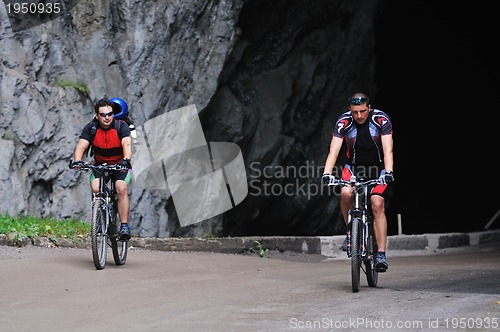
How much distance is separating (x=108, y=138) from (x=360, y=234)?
3279 millimetres

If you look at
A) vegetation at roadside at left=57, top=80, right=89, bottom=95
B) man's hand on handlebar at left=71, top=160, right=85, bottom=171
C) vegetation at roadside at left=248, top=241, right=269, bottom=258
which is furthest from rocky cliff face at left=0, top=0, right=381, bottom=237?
man's hand on handlebar at left=71, top=160, right=85, bottom=171

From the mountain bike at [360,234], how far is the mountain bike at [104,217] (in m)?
2.74

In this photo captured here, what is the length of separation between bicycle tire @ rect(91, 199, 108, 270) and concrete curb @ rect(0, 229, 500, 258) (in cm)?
185

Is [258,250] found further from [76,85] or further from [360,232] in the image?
[360,232]

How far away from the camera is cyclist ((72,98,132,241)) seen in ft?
30.9

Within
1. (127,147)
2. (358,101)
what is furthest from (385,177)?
(127,147)

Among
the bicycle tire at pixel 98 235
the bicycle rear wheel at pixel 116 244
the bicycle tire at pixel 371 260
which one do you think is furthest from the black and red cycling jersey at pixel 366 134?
the bicycle rear wheel at pixel 116 244

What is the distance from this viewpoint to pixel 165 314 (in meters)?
6.56

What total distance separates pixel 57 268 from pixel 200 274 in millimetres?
1545

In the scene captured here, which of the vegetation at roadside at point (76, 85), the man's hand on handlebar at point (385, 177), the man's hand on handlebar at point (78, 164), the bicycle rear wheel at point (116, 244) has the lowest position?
the bicycle rear wheel at point (116, 244)

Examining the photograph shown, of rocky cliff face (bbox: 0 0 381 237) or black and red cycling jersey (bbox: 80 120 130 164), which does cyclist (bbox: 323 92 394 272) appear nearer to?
black and red cycling jersey (bbox: 80 120 130 164)

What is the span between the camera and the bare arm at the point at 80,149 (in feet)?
30.6

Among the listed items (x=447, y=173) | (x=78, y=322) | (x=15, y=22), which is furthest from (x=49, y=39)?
(x=447, y=173)

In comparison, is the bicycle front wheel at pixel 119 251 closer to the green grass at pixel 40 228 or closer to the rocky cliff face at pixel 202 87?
the green grass at pixel 40 228
